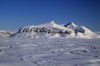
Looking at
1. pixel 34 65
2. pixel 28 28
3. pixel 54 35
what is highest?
pixel 28 28

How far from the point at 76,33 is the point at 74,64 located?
59063mm

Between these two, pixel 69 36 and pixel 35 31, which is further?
pixel 35 31

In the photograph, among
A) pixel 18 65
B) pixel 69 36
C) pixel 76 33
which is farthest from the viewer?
pixel 76 33

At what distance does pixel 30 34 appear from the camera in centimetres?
5941

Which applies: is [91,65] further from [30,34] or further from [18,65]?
[30,34]

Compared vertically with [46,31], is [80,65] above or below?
below

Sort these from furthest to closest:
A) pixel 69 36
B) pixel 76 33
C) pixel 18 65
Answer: pixel 76 33
pixel 69 36
pixel 18 65

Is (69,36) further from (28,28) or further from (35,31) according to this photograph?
(28,28)

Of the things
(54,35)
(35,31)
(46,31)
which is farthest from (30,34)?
(54,35)

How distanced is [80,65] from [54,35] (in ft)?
179

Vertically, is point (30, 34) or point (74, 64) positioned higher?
point (30, 34)

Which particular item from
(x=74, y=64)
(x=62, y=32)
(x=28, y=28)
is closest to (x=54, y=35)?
(x=62, y=32)

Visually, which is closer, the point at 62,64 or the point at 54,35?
the point at 62,64

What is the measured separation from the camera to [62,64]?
5746 millimetres
